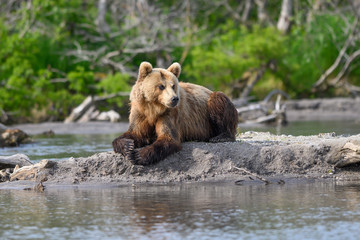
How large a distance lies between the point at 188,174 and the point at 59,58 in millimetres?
19520

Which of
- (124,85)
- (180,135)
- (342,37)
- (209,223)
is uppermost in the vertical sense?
(342,37)

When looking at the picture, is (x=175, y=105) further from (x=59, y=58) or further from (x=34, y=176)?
(x=59, y=58)

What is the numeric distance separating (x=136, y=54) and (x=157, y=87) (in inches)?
761

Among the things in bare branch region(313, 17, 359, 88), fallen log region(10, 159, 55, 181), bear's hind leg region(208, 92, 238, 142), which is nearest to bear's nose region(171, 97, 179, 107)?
bear's hind leg region(208, 92, 238, 142)

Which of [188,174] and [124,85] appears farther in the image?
[124,85]

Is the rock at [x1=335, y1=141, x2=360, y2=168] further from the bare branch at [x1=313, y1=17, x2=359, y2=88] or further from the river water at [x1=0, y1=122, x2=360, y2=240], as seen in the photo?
the bare branch at [x1=313, y1=17, x2=359, y2=88]

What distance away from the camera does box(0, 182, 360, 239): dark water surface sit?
21.5 ft

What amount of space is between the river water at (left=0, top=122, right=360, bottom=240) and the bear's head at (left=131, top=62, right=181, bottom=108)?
1.20 m

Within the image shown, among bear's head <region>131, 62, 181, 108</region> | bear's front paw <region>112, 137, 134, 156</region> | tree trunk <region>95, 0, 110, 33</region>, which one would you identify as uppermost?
tree trunk <region>95, 0, 110, 33</region>

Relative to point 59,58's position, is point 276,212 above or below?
below

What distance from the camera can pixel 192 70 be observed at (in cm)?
3020

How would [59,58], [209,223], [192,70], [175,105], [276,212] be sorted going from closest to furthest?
[209,223] → [276,212] → [175,105] → [59,58] → [192,70]

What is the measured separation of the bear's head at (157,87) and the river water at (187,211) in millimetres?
1204

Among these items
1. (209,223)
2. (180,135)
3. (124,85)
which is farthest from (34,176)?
(124,85)
